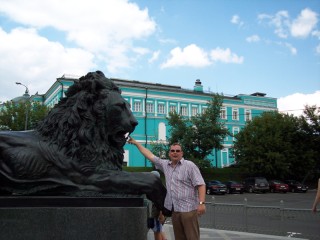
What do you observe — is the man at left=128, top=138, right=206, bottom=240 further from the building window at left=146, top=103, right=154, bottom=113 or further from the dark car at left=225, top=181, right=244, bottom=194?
the building window at left=146, top=103, right=154, bottom=113

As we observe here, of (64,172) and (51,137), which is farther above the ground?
(51,137)

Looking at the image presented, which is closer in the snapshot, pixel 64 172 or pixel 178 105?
pixel 64 172

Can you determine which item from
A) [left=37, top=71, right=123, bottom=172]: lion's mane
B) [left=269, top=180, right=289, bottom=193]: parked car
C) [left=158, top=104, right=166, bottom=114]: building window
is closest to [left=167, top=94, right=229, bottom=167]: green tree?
[left=269, top=180, right=289, bottom=193]: parked car

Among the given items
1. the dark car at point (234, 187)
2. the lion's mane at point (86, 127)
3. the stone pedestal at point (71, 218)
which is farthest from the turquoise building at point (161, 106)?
the stone pedestal at point (71, 218)

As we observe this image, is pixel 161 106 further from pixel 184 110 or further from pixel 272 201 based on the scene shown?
pixel 272 201

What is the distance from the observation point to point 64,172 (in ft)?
11.1

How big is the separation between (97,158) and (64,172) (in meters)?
0.34

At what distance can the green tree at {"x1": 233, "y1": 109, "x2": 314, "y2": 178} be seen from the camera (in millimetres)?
36156

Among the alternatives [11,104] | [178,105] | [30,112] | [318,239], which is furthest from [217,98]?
[318,239]

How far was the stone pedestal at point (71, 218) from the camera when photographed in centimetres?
306

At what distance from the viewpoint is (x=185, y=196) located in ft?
14.9

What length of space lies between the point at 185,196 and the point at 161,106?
4440 centimetres

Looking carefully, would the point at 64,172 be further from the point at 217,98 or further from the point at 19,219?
the point at 217,98

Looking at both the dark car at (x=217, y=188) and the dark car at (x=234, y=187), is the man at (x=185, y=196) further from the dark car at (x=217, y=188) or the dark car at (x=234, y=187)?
the dark car at (x=234, y=187)
